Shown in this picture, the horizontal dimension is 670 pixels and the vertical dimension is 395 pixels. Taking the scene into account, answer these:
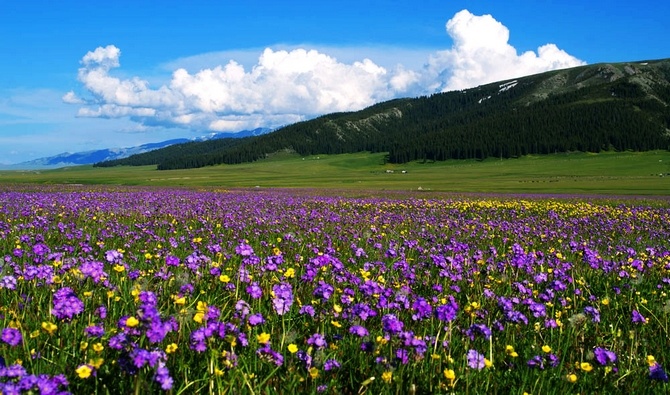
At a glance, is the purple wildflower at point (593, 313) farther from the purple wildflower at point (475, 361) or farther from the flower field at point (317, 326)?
the purple wildflower at point (475, 361)

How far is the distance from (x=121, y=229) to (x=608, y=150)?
199664 mm

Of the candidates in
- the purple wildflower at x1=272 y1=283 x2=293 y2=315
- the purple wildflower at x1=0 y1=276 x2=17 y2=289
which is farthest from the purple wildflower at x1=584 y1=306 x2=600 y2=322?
the purple wildflower at x1=0 y1=276 x2=17 y2=289

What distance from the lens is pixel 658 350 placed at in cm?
455

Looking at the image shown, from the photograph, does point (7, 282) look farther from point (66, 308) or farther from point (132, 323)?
point (132, 323)

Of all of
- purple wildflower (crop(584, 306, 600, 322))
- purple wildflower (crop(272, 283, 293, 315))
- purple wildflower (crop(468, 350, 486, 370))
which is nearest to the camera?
purple wildflower (crop(468, 350, 486, 370))

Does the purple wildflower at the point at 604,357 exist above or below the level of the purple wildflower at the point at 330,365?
below

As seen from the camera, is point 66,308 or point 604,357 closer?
point 66,308

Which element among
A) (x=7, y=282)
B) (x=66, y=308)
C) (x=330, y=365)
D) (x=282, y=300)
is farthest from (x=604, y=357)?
(x=7, y=282)

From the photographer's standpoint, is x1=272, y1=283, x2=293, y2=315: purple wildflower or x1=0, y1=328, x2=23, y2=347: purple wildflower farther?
x1=272, y1=283, x2=293, y2=315: purple wildflower

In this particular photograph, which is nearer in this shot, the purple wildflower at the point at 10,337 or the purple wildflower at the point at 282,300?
the purple wildflower at the point at 10,337

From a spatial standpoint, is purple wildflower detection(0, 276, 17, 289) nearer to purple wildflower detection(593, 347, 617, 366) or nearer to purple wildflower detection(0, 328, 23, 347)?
purple wildflower detection(0, 328, 23, 347)

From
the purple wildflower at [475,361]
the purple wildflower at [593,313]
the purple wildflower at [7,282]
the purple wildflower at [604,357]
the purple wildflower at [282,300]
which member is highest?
the purple wildflower at [7,282]

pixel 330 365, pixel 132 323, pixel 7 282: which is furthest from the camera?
pixel 7 282

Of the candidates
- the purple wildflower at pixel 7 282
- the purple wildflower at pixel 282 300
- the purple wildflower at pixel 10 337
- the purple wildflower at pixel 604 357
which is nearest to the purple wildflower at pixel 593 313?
the purple wildflower at pixel 604 357
